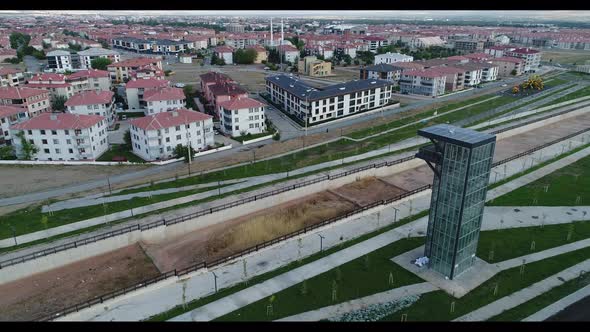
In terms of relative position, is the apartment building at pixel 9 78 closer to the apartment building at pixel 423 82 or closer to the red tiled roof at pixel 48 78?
the red tiled roof at pixel 48 78

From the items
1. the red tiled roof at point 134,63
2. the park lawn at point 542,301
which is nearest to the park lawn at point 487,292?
the park lawn at point 542,301

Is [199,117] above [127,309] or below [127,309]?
above

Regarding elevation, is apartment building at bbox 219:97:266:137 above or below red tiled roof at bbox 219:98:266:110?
below

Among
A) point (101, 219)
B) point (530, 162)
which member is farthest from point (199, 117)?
point (530, 162)

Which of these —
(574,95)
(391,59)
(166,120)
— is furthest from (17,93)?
(574,95)

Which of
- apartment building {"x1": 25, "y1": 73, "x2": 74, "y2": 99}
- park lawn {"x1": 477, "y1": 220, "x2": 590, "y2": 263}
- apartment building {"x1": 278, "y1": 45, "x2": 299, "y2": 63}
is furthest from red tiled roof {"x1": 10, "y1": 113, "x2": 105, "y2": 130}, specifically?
apartment building {"x1": 278, "y1": 45, "x2": 299, "y2": 63}

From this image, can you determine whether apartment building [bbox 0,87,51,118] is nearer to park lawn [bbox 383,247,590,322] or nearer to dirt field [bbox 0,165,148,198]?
dirt field [bbox 0,165,148,198]

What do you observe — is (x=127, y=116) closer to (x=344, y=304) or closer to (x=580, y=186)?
(x=344, y=304)
